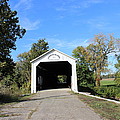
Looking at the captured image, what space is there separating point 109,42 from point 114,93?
14.6 m

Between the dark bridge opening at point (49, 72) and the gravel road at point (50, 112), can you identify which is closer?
the gravel road at point (50, 112)

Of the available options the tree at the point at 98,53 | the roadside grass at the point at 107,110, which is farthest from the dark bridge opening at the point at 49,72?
the roadside grass at the point at 107,110

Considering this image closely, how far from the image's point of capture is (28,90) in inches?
757

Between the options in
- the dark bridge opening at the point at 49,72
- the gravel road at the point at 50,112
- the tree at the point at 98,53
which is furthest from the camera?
the tree at the point at 98,53

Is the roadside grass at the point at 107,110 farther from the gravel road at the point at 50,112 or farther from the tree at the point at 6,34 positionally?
the tree at the point at 6,34

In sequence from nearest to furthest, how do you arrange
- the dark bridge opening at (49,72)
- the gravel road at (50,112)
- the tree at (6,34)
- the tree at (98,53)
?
the gravel road at (50,112)
the tree at (6,34)
the dark bridge opening at (49,72)
the tree at (98,53)

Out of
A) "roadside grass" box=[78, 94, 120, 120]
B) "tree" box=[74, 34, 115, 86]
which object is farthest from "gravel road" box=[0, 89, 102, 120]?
"tree" box=[74, 34, 115, 86]

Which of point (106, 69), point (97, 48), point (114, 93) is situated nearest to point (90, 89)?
point (114, 93)

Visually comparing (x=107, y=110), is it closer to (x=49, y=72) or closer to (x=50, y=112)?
(x=50, y=112)

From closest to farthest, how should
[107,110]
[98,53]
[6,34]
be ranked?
[107,110], [6,34], [98,53]

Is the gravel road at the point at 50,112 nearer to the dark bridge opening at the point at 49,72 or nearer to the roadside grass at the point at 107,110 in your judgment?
the roadside grass at the point at 107,110

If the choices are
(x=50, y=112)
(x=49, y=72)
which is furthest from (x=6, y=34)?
(x=49, y=72)

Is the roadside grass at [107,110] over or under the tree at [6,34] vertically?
under

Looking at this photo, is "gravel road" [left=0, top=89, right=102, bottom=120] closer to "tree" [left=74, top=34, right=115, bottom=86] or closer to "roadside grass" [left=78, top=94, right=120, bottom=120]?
"roadside grass" [left=78, top=94, right=120, bottom=120]
